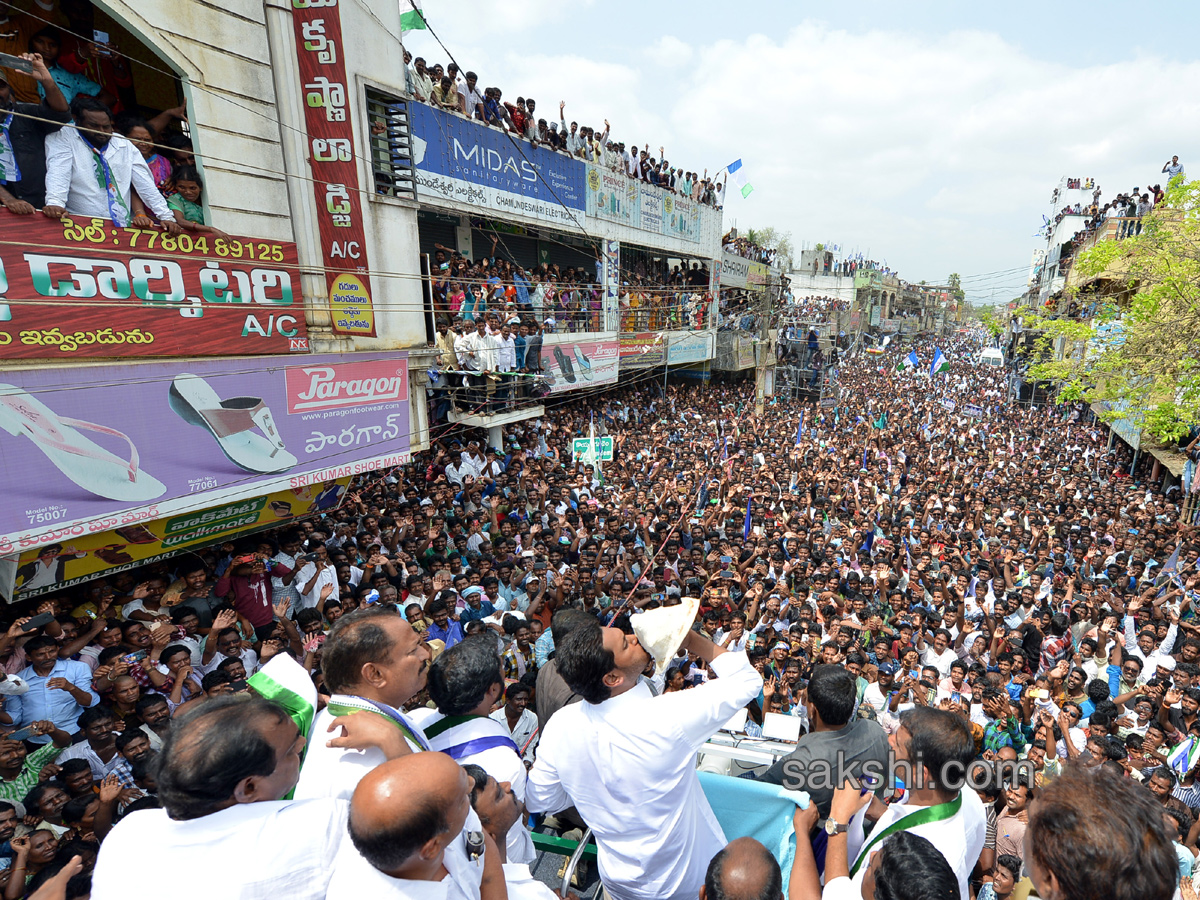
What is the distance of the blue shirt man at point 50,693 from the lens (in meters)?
4.21

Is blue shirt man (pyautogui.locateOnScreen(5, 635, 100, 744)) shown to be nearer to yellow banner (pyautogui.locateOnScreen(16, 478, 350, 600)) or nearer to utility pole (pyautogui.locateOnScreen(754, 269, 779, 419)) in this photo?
yellow banner (pyautogui.locateOnScreen(16, 478, 350, 600))

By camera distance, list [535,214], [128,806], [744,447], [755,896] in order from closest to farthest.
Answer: [755,896], [128,806], [535,214], [744,447]

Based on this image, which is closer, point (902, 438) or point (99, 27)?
point (99, 27)

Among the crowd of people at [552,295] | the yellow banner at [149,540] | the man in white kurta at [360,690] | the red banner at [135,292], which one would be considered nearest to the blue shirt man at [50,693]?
the yellow banner at [149,540]

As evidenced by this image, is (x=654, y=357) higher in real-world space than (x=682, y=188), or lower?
lower

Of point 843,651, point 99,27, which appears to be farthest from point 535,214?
point 843,651

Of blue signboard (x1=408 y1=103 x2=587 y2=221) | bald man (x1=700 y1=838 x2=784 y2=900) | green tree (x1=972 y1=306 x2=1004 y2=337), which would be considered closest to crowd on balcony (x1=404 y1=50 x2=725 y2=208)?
blue signboard (x1=408 y1=103 x2=587 y2=221)

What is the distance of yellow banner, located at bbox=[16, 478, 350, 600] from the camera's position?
5.26m

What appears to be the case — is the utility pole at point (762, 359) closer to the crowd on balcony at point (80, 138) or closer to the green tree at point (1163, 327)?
the green tree at point (1163, 327)

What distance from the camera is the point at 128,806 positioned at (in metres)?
3.58

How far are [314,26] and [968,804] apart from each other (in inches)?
330

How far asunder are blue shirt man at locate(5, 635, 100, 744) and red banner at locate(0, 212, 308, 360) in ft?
7.15

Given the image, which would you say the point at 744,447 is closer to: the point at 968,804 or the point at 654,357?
the point at 654,357

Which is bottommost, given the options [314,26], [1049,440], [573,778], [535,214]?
[1049,440]
